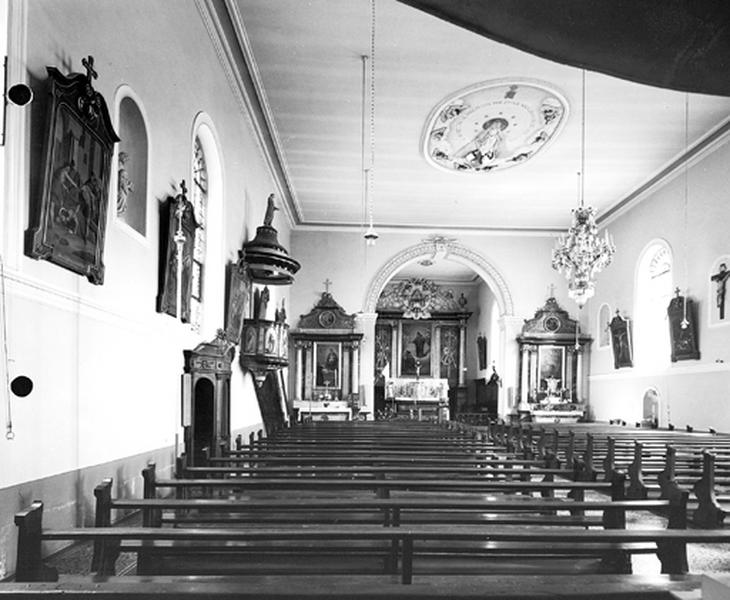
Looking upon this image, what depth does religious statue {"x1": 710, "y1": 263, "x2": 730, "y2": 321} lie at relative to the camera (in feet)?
38.3

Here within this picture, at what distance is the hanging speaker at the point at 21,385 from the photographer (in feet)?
12.2

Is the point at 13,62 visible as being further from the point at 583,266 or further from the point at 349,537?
the point at 583,266

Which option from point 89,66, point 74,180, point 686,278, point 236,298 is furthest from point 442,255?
point 74,180

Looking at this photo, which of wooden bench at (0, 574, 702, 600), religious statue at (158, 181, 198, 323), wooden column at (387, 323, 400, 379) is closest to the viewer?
wooden bench at (0, 574, 702, 600)

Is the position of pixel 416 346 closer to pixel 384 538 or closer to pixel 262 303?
pixel 262 303

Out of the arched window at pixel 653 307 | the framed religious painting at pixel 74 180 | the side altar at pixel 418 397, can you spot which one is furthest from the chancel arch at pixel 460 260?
the framed religious painting at pixel 74 180

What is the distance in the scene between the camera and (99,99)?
475cm

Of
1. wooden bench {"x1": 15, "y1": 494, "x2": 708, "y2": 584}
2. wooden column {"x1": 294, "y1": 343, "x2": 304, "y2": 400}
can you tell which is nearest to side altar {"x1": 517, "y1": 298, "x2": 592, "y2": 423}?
wooden column {"x1": 294, "y1": 343, "x2": 304, "y2": 400}

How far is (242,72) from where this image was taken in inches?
392

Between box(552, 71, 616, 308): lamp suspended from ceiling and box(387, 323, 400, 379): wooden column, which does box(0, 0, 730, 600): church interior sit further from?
box(387, 323, 400, 379): wooden column

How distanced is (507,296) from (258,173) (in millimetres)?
8886

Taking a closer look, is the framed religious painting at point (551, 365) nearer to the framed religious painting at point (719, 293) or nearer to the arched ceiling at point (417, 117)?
the arched ceiling at point (417, 117)

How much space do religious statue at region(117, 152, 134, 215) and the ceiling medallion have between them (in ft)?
20.5

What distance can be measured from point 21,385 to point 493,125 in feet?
32.7
